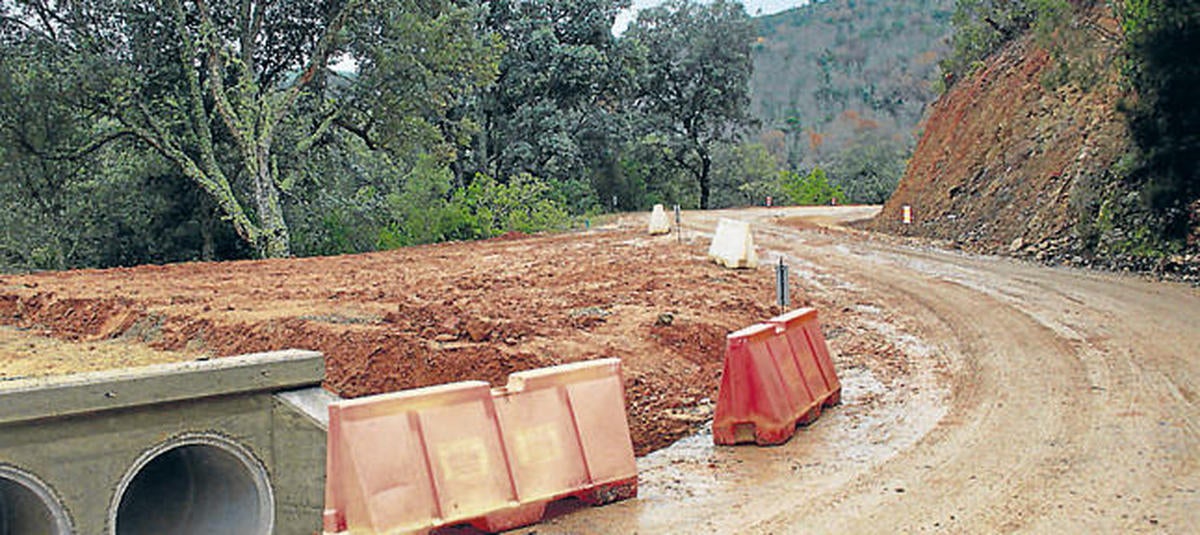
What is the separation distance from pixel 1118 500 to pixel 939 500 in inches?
43.1

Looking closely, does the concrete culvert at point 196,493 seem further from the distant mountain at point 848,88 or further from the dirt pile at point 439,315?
the distant mountain at point 848,88

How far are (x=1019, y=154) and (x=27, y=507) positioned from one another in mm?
23677

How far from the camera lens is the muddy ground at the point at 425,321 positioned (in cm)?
952

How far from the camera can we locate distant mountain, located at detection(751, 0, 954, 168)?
124500 mm

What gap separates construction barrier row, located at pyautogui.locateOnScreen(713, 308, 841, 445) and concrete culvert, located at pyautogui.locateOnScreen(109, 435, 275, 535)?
12.2 ft

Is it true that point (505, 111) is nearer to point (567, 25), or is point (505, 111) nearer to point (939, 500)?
point (567, 25)

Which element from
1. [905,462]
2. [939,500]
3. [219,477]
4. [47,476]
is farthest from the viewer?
[219,477]

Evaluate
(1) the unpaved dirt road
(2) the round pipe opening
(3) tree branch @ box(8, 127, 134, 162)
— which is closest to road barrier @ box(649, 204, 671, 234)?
(1) the unpaved dirt road

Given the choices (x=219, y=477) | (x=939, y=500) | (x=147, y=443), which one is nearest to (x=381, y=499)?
(x=147, y=443)

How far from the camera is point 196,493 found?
26.5 ft

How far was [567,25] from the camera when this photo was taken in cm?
4441

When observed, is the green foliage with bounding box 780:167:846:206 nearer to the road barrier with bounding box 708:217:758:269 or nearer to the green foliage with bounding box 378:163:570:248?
the green foliage with bounding box 378:163:570:248

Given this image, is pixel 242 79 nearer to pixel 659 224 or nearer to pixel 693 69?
pixel 659 224

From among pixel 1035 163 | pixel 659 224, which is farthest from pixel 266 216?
pixel 1035 163
